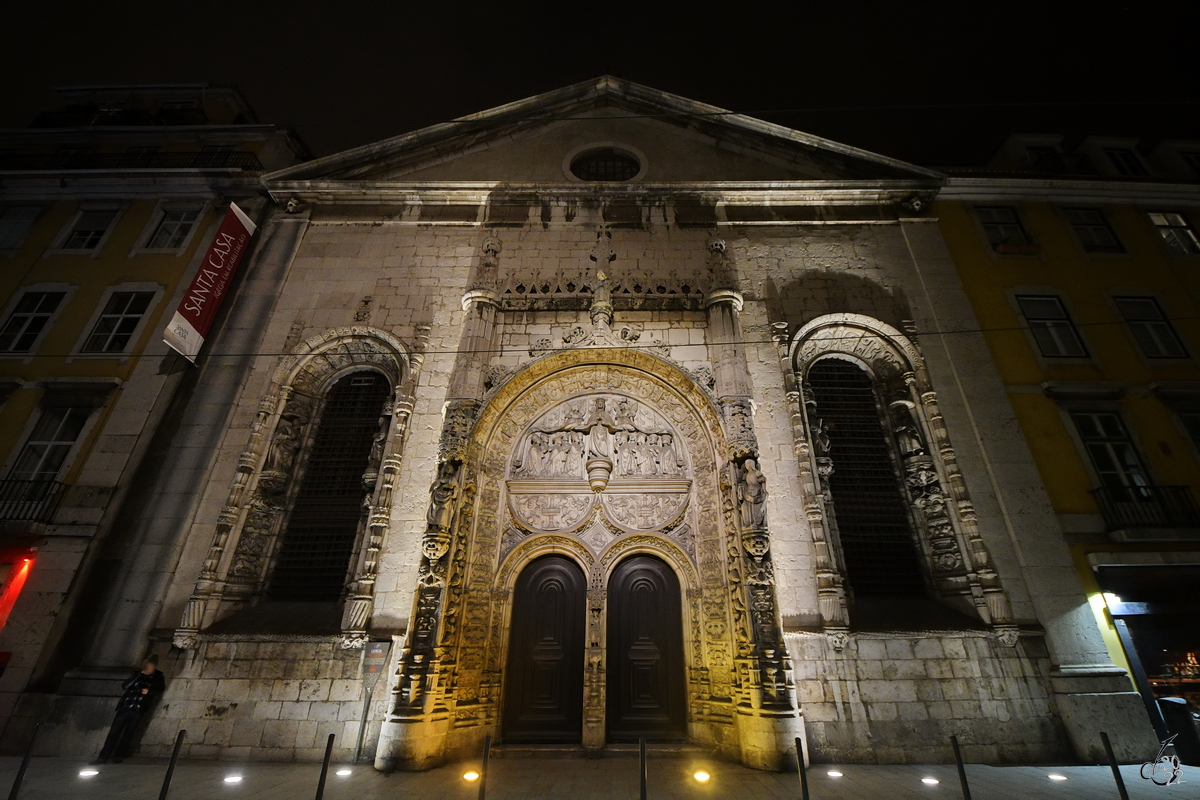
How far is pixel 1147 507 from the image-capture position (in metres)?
8.31

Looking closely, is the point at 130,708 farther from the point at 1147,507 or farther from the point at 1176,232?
the point at 1176,232

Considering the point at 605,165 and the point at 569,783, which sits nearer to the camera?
the point at 569,783

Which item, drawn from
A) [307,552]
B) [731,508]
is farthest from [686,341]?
[307,552]

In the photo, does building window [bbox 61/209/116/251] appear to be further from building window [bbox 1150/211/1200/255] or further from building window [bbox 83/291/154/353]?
building window [bbox 1150/211/1200/255]

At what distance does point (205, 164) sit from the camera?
13.3 metres

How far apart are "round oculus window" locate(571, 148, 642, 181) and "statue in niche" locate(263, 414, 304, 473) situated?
8.98 metres

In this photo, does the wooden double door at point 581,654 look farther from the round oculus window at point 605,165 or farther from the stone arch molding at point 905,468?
the round oculus window at point 605,165

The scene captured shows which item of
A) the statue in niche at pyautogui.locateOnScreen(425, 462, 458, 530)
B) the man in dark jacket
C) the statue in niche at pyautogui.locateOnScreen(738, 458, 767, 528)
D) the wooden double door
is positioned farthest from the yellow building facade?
the man in dark jacket

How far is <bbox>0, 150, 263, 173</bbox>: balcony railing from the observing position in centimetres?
1323

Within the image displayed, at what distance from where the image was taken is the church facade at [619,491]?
7098mm

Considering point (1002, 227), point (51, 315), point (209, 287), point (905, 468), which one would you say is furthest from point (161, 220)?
point (1002, 227)

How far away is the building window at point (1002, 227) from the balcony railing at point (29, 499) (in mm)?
20126

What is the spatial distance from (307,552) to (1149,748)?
13539mm

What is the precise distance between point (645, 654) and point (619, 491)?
282 cm
